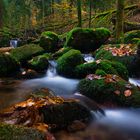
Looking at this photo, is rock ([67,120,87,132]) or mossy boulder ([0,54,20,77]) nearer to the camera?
rock ([67,120,87,132])

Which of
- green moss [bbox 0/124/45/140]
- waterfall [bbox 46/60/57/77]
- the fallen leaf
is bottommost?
waterfall [bbox 46/60/57/77]

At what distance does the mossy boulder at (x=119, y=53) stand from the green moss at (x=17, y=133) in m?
7.29

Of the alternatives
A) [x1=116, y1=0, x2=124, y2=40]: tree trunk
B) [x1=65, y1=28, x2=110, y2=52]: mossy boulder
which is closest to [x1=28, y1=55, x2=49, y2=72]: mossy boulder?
[x1=65, y1=28, x2=110, y2=52]: mossy boulder

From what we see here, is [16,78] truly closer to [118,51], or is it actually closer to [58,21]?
[118,51]

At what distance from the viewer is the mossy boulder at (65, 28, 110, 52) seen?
46.2 ft

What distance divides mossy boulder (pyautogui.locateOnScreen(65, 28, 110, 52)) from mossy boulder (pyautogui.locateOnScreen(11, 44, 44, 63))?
152 centimetres

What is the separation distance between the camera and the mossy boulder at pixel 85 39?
1409 cm

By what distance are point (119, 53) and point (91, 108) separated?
16.5 feet

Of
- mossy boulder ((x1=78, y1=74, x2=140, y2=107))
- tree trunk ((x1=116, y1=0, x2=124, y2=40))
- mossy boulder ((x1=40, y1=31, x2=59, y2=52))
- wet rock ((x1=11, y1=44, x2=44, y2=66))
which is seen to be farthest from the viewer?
mossy boulder ((x1=40, y1=31, x2=59, y2=52))

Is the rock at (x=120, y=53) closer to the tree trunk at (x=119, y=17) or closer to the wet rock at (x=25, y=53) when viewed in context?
the tree trunk at (x=119, y=17)

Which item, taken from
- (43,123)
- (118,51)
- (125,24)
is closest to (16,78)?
(118,51)

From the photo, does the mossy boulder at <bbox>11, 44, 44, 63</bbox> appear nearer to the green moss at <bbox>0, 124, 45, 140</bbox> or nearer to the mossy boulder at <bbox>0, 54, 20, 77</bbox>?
the mossy boulder at <bbox>0, 54, 20, 77</bbox>

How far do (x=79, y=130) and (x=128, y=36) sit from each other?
8.67 m

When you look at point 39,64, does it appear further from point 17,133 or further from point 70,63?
point 17,133
